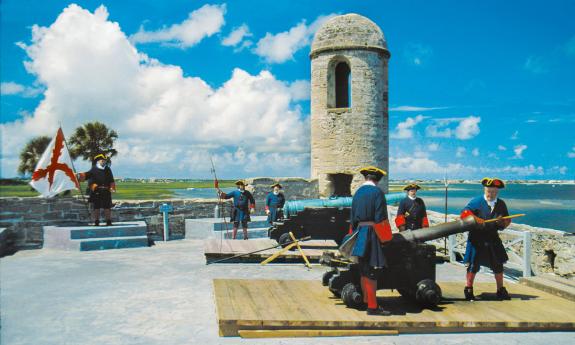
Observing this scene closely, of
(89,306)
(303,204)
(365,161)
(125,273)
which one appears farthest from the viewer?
(365,161)

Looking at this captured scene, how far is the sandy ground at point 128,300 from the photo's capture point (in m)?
5.43

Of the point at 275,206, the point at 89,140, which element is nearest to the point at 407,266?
the point at 275,206

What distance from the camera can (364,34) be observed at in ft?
58.0

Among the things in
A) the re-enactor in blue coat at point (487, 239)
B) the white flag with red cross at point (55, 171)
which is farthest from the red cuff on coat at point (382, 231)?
the white flag with red cross at point (55, 171)

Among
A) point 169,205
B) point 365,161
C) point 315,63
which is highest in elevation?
point 315,63

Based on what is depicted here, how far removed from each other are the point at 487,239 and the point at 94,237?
8.67 m

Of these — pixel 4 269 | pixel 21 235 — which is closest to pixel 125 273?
pixel 4 269

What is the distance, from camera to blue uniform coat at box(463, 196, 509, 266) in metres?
6.82

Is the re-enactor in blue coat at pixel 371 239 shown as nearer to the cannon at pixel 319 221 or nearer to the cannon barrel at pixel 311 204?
the cannon at pixel 319 221

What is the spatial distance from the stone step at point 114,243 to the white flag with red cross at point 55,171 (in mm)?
1561

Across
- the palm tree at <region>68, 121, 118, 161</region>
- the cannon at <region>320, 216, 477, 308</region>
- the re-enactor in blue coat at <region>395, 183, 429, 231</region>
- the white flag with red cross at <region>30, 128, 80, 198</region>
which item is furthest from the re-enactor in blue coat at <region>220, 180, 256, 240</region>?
the palm tree at <region>68, 121, 118, 161</region>

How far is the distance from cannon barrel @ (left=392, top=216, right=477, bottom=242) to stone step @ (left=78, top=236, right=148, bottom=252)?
25.4 ft

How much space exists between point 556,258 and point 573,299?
13.8ft

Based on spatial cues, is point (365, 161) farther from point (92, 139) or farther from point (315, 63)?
point (92, 139)
